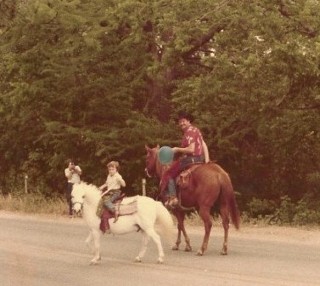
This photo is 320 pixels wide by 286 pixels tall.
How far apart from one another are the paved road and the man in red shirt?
1.29 meters

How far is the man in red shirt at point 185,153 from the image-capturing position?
16828 mm

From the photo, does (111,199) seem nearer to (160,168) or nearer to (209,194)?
(209,194)

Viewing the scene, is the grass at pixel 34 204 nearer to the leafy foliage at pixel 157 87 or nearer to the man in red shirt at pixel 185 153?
the leafy foliage at pixel 157 87

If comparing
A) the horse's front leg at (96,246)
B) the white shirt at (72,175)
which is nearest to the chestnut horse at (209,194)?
the horse's front leg at (96,246)

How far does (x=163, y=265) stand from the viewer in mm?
15047

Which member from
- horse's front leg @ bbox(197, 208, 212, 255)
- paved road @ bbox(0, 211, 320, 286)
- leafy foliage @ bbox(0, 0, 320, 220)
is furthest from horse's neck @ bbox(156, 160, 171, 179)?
leafy foliage @ bbox(0, 0, 320, 220)

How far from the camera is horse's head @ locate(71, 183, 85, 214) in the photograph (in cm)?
1511

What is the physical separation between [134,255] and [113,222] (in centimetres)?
157

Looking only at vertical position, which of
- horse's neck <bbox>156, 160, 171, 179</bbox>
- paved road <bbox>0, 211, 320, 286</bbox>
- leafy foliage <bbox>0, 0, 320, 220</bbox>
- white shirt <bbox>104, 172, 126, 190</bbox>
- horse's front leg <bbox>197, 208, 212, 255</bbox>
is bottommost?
paved road <bbox>0, 211, 320, 286</bbox>

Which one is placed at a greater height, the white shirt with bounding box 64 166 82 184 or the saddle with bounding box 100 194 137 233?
the white shirt with bounding box 64 166 82 184

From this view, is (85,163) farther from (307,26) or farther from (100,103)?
(307,26)

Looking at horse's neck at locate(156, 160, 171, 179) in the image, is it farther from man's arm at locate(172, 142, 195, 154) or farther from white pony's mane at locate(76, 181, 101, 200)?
white pony's mane at locate(76, 181, 101, 200)

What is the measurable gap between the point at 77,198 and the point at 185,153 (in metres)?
2.76

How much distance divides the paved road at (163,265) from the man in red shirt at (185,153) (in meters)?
1.29
